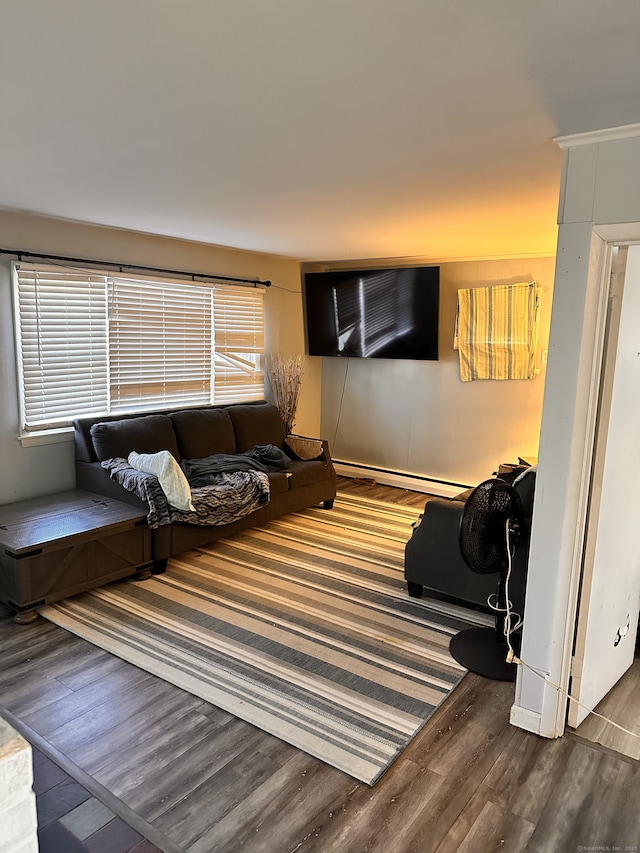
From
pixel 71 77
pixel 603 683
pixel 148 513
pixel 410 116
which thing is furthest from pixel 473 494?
pixel 71 77

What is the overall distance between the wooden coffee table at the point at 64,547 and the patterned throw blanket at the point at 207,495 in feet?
0.42

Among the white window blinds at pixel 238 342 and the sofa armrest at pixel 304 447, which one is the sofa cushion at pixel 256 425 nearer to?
the sofa armrest at pixel 304 447

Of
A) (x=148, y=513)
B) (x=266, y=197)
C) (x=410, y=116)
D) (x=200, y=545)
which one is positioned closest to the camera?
(x=410, y=116)

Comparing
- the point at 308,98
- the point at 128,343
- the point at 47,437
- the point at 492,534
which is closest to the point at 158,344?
the point at 128,343

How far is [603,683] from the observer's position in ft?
8.52

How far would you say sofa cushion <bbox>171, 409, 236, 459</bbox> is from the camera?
189 inches

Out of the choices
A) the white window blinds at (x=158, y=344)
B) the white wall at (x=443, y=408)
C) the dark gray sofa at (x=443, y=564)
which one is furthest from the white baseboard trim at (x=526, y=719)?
the white window blinds at (x=158, y=344)

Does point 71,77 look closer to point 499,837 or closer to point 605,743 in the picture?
point 499,837

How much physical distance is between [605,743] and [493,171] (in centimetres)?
240

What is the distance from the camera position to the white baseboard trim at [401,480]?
5.90 m

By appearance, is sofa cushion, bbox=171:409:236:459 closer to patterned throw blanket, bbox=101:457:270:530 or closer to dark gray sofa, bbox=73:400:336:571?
dark gray sofa, bbox=73:400:336:571

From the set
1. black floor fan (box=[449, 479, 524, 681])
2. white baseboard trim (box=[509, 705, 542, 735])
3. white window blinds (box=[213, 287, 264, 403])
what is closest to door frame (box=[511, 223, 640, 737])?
white baseboard trim (box=[509, 705, 542, 735])

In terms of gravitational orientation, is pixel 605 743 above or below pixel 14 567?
below

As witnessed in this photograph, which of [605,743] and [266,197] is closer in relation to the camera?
[605,743]
